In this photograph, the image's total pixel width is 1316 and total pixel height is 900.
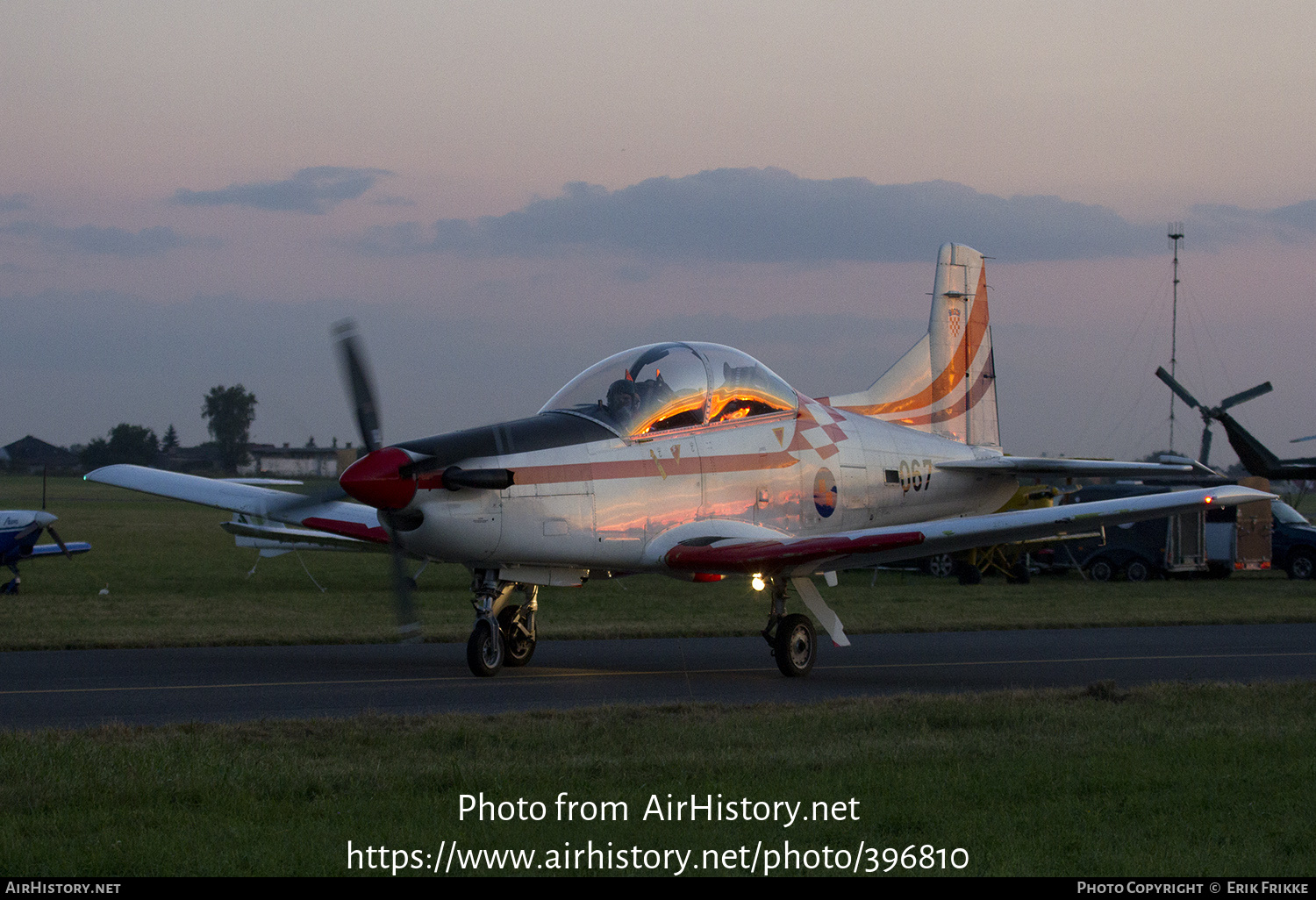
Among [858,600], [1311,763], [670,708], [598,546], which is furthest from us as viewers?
[858,600]

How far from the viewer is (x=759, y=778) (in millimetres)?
6879

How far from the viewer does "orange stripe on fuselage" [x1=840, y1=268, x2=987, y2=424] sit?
1630 centimetres

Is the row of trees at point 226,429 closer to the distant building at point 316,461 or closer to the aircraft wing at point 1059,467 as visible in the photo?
the distant building at point 316,461

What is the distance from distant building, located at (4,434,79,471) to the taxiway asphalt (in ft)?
12.6

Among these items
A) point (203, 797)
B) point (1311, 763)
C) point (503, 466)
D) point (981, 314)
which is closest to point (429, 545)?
point (503, 466)

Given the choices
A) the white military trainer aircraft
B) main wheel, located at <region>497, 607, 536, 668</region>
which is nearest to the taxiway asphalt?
main wheel, located at <region>497, 607, 536, 668</region>

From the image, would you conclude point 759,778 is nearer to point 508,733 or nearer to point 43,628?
point 508,733

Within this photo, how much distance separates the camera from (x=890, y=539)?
1174cm

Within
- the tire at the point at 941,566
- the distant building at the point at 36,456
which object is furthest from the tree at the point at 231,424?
the tire at the point at 941,566

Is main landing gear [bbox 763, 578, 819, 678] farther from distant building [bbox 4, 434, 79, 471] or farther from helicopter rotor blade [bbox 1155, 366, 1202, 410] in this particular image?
helicopter rotor blade [bbox 1155, 366, 1202, 410]

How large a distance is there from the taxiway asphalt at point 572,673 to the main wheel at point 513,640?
0.45ft

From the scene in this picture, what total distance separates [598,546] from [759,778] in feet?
15.9

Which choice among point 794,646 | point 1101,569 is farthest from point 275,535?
point 1101,569

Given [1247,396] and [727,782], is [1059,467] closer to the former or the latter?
[727,782]
